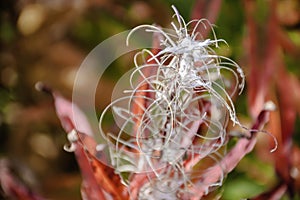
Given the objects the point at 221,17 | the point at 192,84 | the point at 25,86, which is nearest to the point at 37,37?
the point at 25,86

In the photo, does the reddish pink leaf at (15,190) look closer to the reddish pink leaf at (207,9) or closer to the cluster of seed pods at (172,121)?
the cluster of seed pods at (172,121)

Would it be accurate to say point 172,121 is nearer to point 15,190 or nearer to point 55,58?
point 15,190

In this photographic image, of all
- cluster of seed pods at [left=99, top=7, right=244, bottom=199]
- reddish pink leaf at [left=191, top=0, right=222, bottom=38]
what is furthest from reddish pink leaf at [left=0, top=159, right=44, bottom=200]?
reddish pink leaf at [left=191, top=0, right=222, bottom=38]

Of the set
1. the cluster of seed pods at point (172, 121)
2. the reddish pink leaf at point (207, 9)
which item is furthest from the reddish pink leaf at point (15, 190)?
the reddish pink leaf at point (207, 9)

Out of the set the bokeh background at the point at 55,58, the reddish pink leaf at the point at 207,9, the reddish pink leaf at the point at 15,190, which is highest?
the reddish pink leaf at the point at 207,9

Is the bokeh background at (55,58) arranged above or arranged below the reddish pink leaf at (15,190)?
below

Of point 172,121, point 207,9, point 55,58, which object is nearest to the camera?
point 172,121

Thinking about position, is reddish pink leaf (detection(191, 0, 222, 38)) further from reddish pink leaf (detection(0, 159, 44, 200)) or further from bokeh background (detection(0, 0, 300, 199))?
reddish pink leaf (detection(0, 159, 44, 200))

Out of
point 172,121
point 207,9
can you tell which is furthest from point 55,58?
point 172,121
